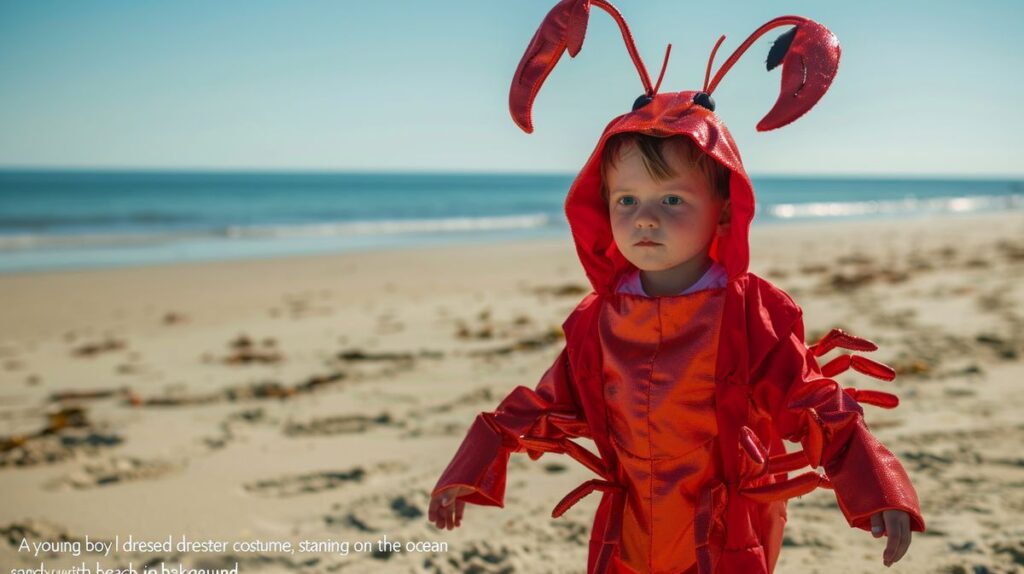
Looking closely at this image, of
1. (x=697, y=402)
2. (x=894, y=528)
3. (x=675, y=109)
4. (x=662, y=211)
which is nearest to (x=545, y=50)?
(x=675, y=109)

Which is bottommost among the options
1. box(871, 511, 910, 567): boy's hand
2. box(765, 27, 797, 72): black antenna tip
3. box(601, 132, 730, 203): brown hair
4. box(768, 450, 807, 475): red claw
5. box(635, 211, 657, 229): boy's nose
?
box(871, 511, 910, 567): boy's hand

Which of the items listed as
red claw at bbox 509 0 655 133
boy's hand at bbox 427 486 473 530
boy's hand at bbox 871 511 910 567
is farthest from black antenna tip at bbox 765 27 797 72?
boy's hand at bbox 427 486 473 530

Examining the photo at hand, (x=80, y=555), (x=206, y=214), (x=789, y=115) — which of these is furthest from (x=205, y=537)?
(x=206, y=214)

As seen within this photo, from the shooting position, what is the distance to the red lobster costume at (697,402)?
1670 millimetres

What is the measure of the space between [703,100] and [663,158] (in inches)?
6.9

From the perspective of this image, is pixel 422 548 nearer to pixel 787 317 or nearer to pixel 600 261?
pixel 600 261

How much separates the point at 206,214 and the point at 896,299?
77.1ft

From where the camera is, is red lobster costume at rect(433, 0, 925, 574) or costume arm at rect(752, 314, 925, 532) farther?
red lobster costume at rect(433, 0, 925, 574)

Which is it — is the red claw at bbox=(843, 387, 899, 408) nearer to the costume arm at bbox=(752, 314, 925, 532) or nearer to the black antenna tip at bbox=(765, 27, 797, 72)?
the costume arm at bbox=(752, 314, 925, 532)

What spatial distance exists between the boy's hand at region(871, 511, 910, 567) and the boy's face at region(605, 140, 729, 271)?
65 centimetres

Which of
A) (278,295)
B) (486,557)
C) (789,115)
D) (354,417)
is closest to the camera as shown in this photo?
(789,115)

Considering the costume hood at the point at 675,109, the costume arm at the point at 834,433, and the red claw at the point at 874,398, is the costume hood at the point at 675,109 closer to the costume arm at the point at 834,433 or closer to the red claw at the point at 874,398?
the costume arm at the point at 834,433

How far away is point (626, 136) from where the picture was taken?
1.81 meters

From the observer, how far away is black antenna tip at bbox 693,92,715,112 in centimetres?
179
